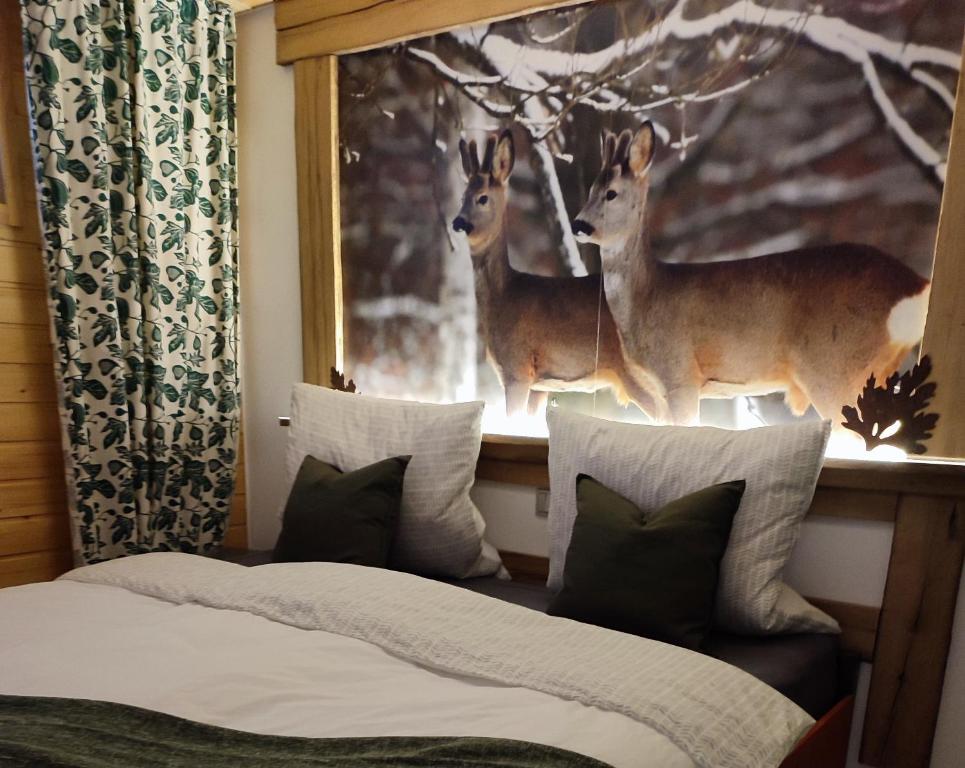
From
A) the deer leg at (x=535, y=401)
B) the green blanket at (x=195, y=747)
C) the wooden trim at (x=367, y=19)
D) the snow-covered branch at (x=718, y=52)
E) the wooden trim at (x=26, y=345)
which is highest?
the wooden trim at (x=367, y=19)

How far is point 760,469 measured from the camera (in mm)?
1438

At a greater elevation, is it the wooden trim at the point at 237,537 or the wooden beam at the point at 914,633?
the wooden beam at the point at 914,633

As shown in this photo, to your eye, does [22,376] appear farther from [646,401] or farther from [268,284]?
[646,401]

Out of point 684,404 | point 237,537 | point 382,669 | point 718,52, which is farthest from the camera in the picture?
point 237,537

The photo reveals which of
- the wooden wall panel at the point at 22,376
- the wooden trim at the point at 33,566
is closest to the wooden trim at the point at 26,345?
the wooden wall panel at the point at 22,376

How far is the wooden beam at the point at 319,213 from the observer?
2.27 m

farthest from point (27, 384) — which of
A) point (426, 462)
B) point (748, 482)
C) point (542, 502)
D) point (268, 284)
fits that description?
point (748, 482)

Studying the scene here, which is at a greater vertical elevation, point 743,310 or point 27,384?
point 743,310

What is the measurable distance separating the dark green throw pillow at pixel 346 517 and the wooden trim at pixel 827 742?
1035 millimetres

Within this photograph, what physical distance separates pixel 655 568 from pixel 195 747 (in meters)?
0.90

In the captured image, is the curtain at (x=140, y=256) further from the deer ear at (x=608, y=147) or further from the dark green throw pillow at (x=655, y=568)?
the dark green throw pillow at (x=655, y=568)

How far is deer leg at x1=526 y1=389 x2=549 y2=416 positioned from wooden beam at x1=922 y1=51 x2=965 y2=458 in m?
0.98

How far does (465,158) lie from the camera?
80.8 inches

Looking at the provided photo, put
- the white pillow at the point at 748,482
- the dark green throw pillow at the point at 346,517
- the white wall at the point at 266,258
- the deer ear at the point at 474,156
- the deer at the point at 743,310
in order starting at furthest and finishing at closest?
1. the white wall at the point at 266,258
2. the deer ear at the point at 474,156
3. the dark green throw pillow at the point at 346,517
4. the deer at the point at 743,310
5. the white pillow at the point at 748,482
